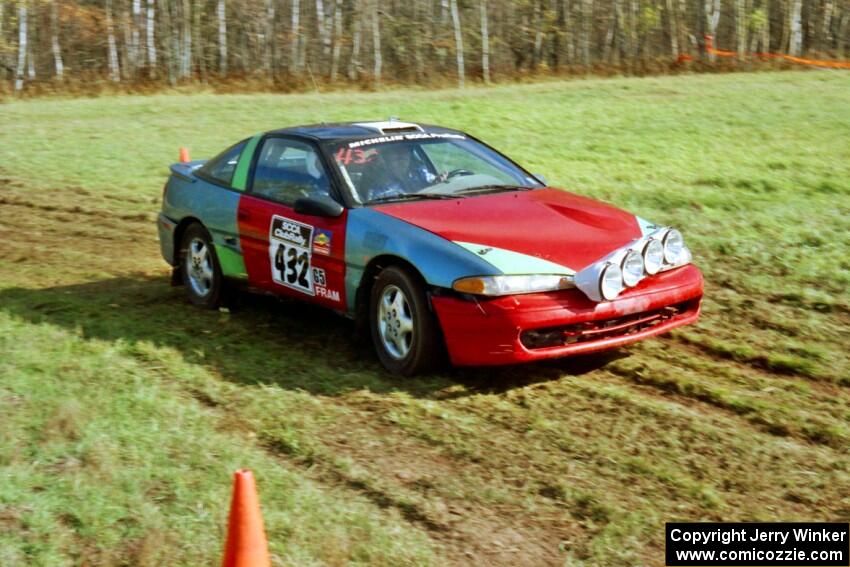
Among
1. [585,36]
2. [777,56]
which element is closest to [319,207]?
[585,36]

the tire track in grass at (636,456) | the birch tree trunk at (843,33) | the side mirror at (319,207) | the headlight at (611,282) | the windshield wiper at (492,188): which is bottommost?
the tire track in grass at (636,456)

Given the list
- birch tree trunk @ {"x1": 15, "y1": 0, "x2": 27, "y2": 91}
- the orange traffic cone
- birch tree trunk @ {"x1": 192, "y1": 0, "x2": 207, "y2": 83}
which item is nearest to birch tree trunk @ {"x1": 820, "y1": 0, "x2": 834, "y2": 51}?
birch tree trunk @ {"x1": 192, "y1": 0, "x2": 207, "y2": 83}

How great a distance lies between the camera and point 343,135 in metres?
7.61

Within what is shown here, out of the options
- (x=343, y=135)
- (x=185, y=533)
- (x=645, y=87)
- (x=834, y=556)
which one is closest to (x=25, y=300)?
(x=343, y=135)

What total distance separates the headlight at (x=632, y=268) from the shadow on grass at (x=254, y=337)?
0.68 meters

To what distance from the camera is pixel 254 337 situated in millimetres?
7574

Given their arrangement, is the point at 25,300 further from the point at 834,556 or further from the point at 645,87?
the point at 645,87

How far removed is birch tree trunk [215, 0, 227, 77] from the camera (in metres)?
23.5

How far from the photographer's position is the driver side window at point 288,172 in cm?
738

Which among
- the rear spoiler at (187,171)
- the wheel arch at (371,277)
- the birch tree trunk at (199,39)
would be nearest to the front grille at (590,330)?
the wheel arch at (371,277)

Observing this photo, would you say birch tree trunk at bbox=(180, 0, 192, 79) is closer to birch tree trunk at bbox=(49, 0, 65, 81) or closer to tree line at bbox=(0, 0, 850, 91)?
tree line at bbox=(0, 0, 850, 91)

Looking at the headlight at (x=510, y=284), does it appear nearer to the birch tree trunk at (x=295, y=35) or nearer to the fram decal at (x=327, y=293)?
the fram decal at (x=327, y=293)

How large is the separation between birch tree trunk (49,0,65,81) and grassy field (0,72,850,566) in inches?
516

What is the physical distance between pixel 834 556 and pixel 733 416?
156cm
